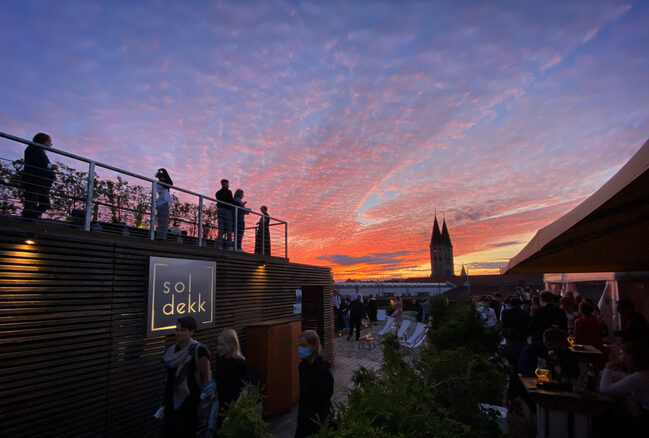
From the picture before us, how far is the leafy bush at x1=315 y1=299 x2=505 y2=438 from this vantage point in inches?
67.1

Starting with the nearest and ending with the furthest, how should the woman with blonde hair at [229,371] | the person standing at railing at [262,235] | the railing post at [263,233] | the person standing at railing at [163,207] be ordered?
the woman with blonde hair at [229,371], the person standing at railing at [163,207], the railing post at [263,233], the person standing at railing at [262,235]

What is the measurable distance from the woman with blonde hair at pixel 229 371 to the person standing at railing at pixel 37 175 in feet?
9.47

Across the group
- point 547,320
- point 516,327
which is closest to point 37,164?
point 547,320

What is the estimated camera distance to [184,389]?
3713mm

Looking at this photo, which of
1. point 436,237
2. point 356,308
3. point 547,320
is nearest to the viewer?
point 547,320

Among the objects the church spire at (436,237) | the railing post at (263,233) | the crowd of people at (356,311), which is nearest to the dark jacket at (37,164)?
the railing post at (263,233)

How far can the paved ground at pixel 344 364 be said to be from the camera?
6.38 metres

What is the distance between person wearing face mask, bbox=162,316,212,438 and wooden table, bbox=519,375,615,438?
375 centimetres

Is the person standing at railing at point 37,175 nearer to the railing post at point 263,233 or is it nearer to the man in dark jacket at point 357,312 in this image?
the railing post at point 263,233

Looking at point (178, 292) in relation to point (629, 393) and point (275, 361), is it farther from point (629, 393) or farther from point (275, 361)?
point (629, 393)

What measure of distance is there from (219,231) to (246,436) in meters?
7.20

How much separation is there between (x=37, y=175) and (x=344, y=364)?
9.79 meters

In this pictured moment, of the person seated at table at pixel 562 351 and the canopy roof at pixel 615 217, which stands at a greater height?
the canopy roof at pixel 615 217

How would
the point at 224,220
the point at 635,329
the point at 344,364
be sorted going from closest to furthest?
the point at 635,329, the point at 224,220, the point at 344,364
